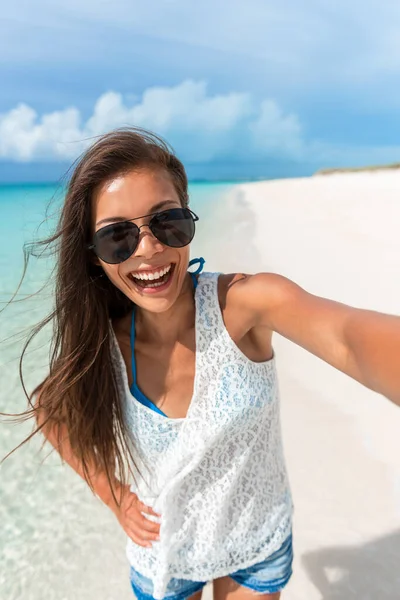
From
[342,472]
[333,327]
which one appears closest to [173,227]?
[333,327]

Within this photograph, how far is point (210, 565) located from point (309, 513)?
1.67 metres

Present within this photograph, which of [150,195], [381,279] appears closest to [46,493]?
[150,195]

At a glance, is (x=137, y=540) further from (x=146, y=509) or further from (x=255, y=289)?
(x=255, y=289)

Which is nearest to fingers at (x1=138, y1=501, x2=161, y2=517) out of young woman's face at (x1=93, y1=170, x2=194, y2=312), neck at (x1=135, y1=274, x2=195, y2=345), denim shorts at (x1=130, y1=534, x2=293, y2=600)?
denim shorts at (x1=130, y1=534, x2=293, y2=600)

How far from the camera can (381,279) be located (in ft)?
23.1

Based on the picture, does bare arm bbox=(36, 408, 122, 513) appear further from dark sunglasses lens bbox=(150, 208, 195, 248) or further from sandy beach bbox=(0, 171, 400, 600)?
sandy beach bbox=(0, 171, 400, 600)

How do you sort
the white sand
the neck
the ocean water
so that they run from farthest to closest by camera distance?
1. the ocean water
2. the white sand
3. the neck

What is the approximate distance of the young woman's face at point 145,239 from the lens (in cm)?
162

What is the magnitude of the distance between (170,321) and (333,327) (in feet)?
2.04

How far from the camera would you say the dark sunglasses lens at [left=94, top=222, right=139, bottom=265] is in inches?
63.8

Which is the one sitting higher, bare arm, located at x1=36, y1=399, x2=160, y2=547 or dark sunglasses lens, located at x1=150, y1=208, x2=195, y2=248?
dark sunglasses lens, located at x1=150, y1=208, x2=195, y2=248

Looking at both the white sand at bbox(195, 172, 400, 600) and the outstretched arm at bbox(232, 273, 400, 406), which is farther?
the white sand at bbox(195, 172, 400, 600)

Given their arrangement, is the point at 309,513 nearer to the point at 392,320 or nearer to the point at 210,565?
the point at 210,565

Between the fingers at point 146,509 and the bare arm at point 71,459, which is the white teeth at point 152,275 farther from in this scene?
the fingers at point 146,509
